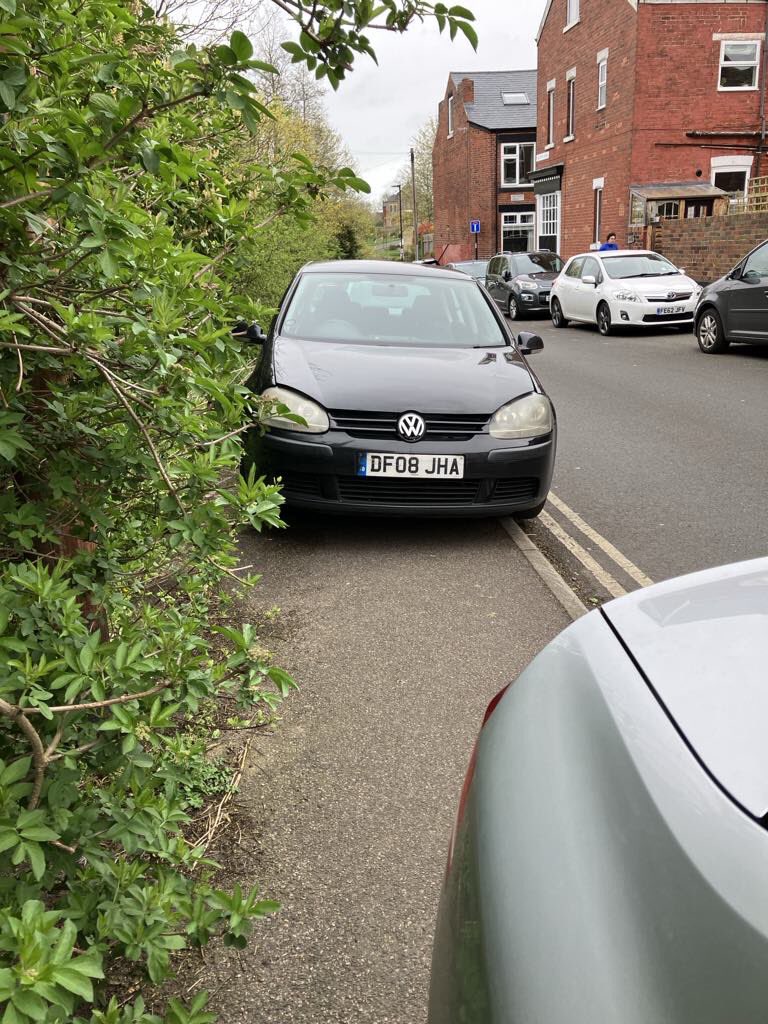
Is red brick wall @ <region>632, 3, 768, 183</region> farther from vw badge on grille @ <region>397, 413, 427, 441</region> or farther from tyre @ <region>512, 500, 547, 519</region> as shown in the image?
vw badge on grille @ <region>397, 413, 427, 441</region>

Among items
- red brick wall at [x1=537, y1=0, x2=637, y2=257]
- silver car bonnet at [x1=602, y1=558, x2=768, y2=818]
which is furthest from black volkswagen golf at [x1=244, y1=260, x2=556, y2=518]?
red brick wall at [x1=537, y1=0, x2=637, y2=257]

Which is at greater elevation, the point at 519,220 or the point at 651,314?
the point at 519,220

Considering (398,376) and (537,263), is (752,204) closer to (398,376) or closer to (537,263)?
(537,263)

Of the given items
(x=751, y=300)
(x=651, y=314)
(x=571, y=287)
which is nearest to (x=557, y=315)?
(x=571, y=287)

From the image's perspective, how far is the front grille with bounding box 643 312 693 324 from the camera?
60.3 feet

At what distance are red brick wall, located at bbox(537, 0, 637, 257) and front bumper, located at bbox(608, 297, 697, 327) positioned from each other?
1189cm

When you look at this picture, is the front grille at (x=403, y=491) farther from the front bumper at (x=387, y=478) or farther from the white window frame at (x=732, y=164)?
the white window frame at (x=732, y=164)

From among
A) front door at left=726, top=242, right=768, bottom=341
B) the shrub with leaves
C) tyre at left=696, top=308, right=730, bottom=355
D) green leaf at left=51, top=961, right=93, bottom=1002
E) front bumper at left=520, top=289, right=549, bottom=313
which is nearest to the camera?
green leaf at left=51, top=961, right=93, bottom=1002

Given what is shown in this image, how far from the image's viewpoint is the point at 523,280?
25281 millimetres

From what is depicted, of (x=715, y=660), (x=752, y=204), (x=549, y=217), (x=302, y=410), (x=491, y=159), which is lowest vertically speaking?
(x=302, y=410)

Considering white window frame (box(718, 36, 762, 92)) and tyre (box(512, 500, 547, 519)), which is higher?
white window frame (box(718, 36, 762, 92))

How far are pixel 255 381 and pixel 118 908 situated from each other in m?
4.44

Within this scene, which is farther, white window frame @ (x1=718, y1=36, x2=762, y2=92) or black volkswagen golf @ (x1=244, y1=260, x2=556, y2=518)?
white window frame @ (x1=718, y1=36, x2=762, y2=92)

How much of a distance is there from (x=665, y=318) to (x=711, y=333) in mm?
3587
